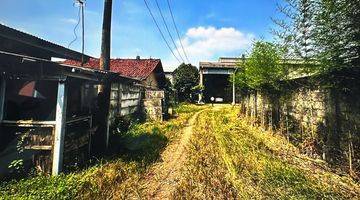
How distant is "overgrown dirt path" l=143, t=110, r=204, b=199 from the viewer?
18.1 feet

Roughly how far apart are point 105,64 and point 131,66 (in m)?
16.6

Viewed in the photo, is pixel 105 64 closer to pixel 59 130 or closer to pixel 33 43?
pixel 33 43

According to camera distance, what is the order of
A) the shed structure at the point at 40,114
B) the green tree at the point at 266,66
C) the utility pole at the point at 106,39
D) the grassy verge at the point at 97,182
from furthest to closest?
the green tree at the point at 266,66
the utility pole at the point at 106,39
the shed structure at the point at 40,114
the grassy verge at the point at 97,182

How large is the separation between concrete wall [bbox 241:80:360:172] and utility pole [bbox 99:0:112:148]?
5695mm

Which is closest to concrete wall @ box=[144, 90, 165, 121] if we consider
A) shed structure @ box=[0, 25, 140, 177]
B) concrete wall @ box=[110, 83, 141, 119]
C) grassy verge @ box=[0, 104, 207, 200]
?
concrete wall @ box=[110, 83, 141, 119]

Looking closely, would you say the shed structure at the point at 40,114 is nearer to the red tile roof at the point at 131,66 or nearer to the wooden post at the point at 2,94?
the wooden post at the point at 2,94

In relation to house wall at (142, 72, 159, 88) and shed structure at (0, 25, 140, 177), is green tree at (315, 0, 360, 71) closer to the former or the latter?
shed structure at (0, 25, 140, 177)

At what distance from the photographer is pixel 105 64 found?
864 centimetres

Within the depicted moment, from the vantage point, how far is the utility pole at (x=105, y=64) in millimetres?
8406

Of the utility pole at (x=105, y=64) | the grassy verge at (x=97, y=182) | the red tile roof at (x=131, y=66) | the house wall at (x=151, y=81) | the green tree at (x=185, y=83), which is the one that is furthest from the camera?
the green tree at (x=185, y=83)

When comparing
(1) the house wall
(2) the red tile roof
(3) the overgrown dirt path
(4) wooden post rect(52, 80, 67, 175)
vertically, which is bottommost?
(3) the overgrown dirt path

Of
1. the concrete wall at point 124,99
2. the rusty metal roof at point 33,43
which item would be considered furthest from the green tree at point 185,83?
the rusty metal roof at point 33,43

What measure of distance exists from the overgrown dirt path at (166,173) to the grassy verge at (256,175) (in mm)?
210

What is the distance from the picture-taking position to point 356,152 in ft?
20.3
